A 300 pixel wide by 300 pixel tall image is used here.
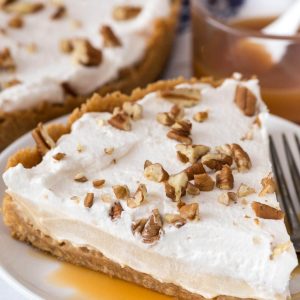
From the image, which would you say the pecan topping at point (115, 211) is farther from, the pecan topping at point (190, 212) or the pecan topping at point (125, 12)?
the pecan topping at point (125, 12)

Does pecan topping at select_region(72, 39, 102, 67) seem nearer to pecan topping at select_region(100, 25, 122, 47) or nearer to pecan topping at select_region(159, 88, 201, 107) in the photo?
pecan topping at select_region(100, 25, 122, 47)

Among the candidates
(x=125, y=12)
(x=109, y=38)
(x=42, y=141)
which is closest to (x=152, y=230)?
(x=42, y=141)

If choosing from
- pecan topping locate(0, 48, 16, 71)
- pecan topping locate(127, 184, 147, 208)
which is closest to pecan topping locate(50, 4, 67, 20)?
pecan topping locate(0, 48, 16, 71)

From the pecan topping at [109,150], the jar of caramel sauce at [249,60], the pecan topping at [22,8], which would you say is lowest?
the jar of caramel sauce at [249,60]

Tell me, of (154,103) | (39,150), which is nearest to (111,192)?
(39,150)

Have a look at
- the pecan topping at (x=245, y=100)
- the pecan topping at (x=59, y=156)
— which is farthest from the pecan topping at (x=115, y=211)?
the pecan topping at (x=245, y=100)

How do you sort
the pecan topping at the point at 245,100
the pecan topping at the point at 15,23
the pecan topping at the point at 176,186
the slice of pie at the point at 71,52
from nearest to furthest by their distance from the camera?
the pecan topping at the point at 176,186 < the pecan topping at the point at 245,100 < the slice of pie at the point at 71,52 < the pecan topping at the point at 15,23
